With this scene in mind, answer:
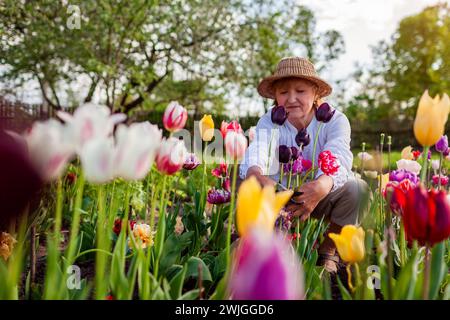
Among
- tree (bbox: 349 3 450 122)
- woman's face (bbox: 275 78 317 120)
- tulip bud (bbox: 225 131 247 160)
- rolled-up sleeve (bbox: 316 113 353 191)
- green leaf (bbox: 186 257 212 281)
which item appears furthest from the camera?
tree (bbox: 349 3 450 122)

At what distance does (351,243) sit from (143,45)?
9922 millimetres

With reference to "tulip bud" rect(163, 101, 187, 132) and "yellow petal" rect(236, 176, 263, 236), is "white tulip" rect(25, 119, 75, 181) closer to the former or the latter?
"yellow petal" rect(236, 176, 263, 236)

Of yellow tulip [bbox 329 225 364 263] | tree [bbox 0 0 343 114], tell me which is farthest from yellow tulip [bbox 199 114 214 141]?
tree [bbox 0 0 343 114]

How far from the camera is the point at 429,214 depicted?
86 centimetres

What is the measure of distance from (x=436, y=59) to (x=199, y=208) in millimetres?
22364

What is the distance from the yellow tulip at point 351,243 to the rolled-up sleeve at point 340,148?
104cm

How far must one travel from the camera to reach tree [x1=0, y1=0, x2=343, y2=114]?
902 cm

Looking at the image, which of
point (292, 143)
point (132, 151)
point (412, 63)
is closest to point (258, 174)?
point (292, 143)

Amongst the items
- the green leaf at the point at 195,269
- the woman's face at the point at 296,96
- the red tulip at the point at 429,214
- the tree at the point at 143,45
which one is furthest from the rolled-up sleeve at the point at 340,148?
the tree at the point at 143,45

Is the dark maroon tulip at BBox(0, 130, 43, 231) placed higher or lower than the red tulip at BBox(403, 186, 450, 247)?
higher

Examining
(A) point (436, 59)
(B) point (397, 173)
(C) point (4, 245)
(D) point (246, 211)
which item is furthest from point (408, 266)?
(A) point (436, 59)

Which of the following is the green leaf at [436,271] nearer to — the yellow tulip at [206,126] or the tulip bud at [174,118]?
the tulip bud at [174,118]

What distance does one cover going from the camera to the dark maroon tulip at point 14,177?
0.60 m

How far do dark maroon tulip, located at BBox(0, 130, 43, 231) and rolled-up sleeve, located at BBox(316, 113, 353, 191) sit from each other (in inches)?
60.7
